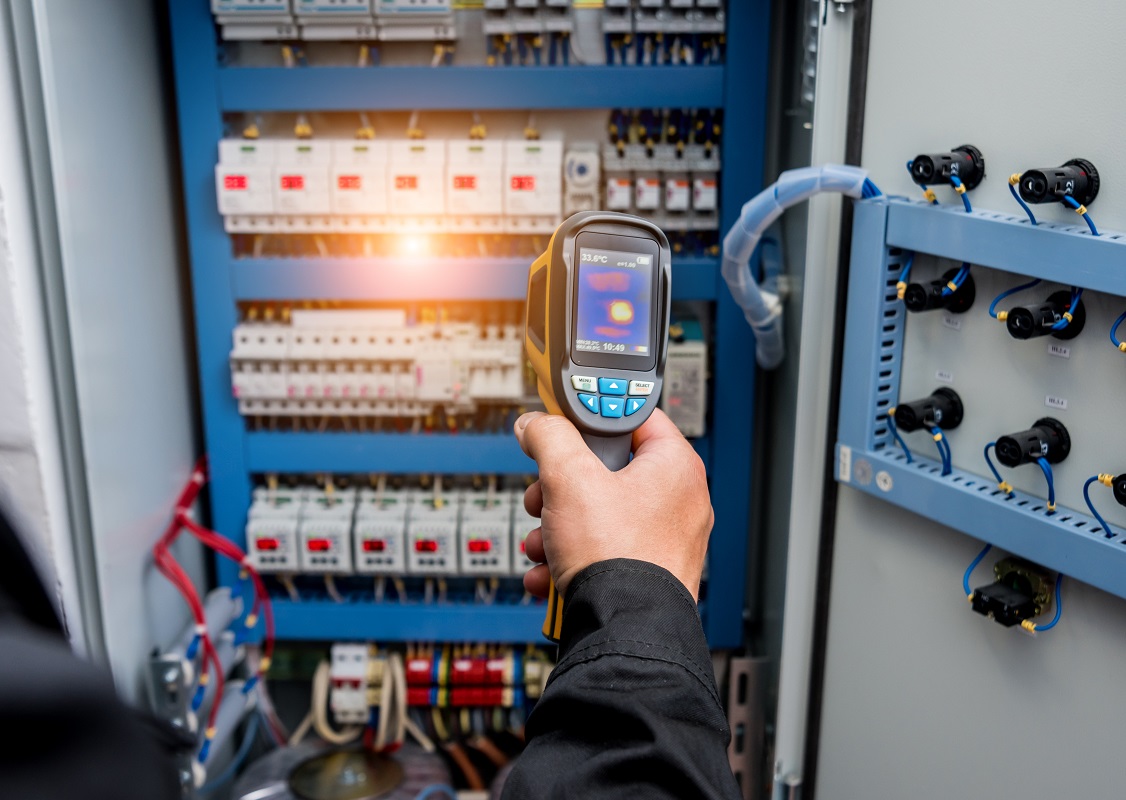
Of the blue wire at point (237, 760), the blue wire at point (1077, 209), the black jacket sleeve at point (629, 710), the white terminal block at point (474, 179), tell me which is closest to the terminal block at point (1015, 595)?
the blue wire at point (1077, 209)

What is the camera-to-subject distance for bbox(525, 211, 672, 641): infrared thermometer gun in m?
1.20

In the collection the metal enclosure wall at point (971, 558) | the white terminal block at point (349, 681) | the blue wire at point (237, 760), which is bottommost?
the blue wire at point (237, 760)

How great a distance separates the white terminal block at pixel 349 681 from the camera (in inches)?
93.0

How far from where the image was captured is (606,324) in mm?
1231

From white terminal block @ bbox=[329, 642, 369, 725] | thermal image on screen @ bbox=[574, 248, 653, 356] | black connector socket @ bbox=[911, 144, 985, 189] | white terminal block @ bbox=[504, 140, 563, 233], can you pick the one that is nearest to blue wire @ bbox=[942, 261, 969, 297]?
black connector socket @ bbox=[911, 144, 985, 189]

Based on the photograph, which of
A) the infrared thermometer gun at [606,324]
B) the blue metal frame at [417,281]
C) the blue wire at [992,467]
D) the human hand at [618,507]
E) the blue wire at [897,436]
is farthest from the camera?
the blue metal frame at [417,281]

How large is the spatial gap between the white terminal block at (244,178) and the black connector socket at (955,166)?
1.35m

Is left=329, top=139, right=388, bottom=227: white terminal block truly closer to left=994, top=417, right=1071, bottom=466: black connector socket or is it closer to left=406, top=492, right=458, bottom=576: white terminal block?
left=406, top=492, right=458, bottom=576: white terminal block

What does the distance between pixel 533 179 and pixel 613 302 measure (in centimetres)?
93

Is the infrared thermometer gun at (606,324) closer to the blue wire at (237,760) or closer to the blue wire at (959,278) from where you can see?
the blue wire at (959,278)

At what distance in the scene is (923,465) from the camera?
1.55 m

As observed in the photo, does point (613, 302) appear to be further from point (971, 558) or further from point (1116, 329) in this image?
point (971, 558)

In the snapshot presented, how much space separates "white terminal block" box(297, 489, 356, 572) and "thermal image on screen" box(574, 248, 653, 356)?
1199mm

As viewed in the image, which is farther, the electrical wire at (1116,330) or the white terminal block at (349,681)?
the white terminal block at (349,681)
